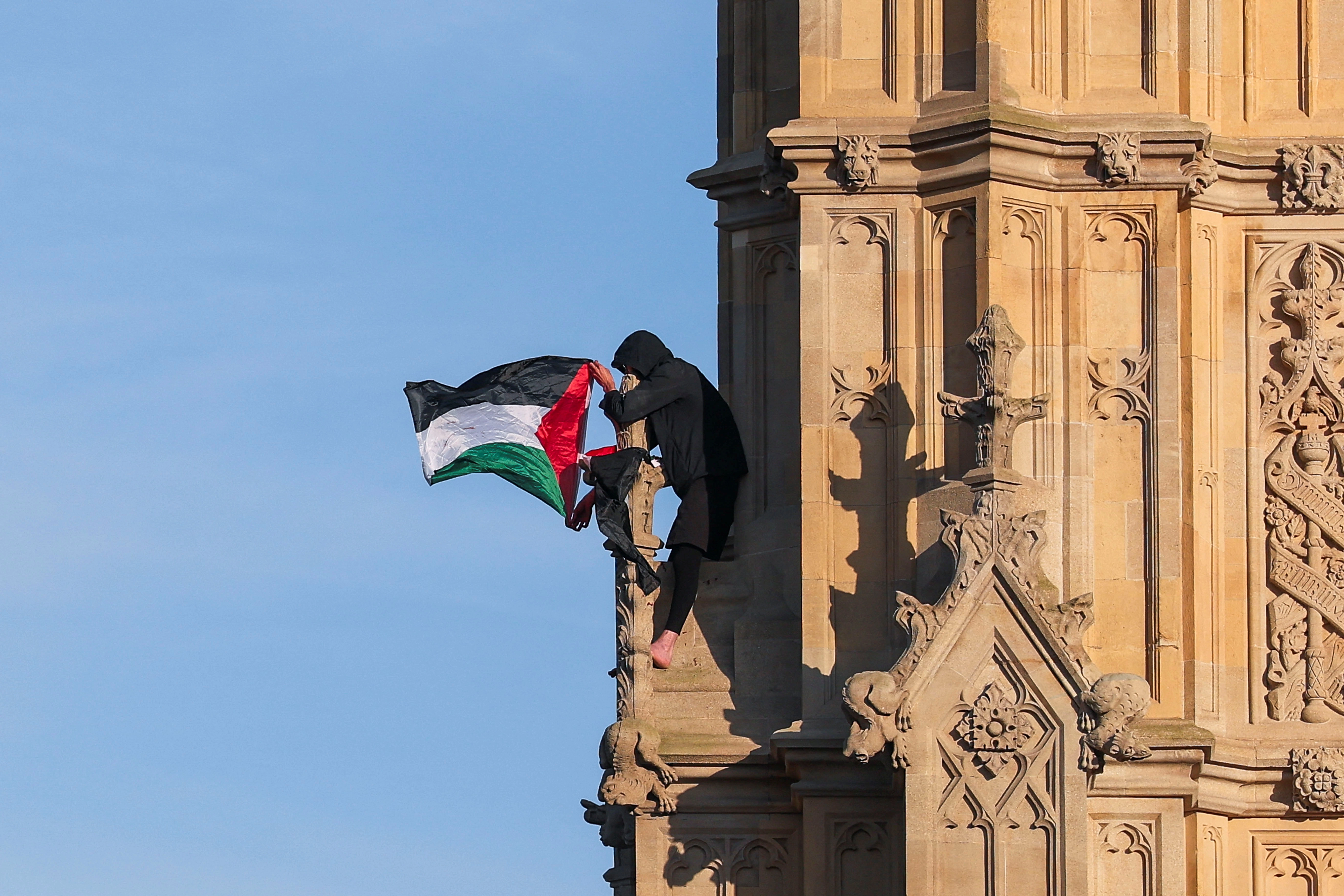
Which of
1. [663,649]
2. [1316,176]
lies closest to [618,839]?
[663,649]

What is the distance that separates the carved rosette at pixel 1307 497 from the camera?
31.0 m

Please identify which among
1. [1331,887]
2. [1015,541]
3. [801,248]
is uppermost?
[801,248]

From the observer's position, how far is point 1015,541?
1164 inches

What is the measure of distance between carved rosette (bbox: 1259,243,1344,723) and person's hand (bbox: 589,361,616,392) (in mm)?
4856

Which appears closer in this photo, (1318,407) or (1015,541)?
(1015,541)

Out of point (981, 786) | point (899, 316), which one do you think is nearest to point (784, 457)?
point (899, 316)

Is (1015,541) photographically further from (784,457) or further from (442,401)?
(442,401)

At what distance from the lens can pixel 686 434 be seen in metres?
31.8

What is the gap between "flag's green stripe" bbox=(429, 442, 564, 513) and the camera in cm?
3222

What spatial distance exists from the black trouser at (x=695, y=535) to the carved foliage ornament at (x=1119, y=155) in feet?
12.0

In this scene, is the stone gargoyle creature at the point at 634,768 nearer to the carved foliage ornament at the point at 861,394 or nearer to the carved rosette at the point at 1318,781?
the carved foliage ornament at the point at 861,394

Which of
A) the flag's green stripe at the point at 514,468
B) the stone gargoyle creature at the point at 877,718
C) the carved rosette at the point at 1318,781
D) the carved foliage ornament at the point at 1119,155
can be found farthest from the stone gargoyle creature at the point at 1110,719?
the flag's green stripe at the point at 514,468

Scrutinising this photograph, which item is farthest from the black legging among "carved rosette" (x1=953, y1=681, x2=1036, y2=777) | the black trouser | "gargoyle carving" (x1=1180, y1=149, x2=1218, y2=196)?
"gargoyle carving" (x1=1180, y1=149, x2=1218, y2=196)

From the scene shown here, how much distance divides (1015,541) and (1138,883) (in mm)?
2560
